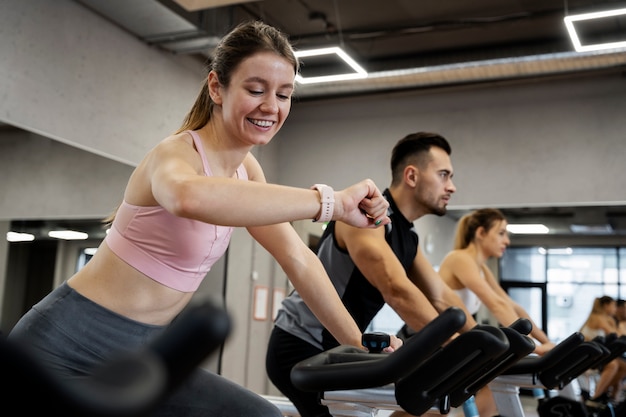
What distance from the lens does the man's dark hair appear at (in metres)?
3.31

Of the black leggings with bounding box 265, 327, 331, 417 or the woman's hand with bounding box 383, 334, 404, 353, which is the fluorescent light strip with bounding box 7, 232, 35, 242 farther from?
A: the woman's hand with bounding box 383, 334, 404, 353

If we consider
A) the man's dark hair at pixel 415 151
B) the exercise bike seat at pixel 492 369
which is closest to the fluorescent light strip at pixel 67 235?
the man's dark hair at pixel 415 151

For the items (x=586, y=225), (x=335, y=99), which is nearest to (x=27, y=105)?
(x=335, y=99)

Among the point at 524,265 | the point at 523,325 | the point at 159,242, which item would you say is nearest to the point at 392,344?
the point at 523,325

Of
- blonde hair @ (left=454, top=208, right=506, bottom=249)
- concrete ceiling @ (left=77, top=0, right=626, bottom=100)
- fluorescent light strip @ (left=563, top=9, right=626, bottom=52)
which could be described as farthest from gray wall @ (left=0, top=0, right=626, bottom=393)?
blonde hair @ (left=454, top=208, right=506, bottom=249)

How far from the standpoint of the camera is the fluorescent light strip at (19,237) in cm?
517

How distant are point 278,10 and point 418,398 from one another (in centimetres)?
677

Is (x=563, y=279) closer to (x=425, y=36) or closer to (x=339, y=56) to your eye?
(x=425, y=36)

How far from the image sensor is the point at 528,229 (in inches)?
333

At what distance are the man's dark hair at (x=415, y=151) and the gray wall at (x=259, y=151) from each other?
10.1 feet

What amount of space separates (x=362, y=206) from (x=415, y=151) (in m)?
1.86

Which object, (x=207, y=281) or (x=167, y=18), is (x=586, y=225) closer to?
(x=207, y=281)

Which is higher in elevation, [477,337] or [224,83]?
[224,83]

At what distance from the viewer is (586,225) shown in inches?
319
